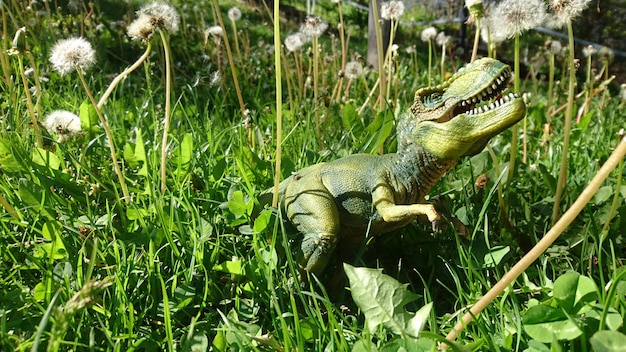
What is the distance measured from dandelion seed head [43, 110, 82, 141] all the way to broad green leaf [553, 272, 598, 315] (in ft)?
5.28

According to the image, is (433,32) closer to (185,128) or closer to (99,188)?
(185,128)

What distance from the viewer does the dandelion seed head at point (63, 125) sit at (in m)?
1.95

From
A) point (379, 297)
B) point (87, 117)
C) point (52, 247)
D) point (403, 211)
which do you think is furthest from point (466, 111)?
point (87, 117)

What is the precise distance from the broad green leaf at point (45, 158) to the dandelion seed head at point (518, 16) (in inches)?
58.7

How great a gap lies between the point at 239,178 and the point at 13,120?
99 centimetres

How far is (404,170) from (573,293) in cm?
49

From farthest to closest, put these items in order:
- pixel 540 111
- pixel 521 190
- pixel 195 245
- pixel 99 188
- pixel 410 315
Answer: pixel 540 111 < pixel 521 190 < pixel 99 188 < pixel 195 245 < pixel 410 315

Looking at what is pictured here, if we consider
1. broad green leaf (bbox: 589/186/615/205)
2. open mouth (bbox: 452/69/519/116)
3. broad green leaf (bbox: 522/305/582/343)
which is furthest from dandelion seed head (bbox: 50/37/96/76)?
broad green leaf (bbox: 589/186/615/205)

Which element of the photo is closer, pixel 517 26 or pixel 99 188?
pixel 517 26

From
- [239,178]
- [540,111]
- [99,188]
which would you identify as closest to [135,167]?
[99,188]

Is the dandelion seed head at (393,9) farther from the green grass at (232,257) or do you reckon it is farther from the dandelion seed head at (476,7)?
the dandelion seed head at (476,7)

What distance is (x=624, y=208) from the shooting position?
1708mm

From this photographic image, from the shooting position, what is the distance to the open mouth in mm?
1334

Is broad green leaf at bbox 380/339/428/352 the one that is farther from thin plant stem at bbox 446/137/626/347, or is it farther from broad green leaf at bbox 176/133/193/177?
broad green leaf at bbox 176/133/193/177
